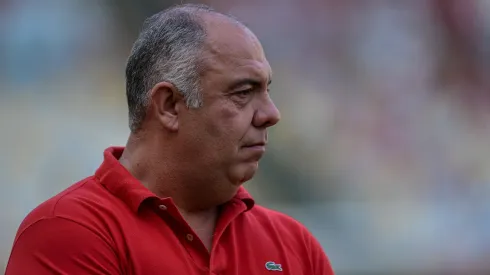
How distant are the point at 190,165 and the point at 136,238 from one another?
270mm

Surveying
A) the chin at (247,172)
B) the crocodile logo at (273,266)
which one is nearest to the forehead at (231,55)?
the chin at (247,172)

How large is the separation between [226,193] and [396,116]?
9.36 ft

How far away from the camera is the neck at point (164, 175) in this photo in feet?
6.73

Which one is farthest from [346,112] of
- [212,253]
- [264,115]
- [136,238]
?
[136,238]

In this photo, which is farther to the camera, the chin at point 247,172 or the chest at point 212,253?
the chin at point 247,172

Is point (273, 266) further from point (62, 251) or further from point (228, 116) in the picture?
point (62, 251)

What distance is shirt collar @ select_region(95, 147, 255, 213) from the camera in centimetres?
194

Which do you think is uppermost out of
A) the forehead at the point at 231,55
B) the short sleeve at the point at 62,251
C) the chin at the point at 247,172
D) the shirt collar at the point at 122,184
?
the forehead at the point at 231,55

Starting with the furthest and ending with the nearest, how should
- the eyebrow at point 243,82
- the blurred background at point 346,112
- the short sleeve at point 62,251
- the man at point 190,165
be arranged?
1. the blurred background at point 346,112
2. the eyebrow at point 243,82
3. the man at point 190,165
4. the short sleeve at point 62,251

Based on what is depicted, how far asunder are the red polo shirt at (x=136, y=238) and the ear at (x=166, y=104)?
16cm

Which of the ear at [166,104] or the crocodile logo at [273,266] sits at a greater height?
the ear at [166,104]

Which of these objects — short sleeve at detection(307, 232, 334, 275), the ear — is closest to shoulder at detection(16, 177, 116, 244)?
the ear

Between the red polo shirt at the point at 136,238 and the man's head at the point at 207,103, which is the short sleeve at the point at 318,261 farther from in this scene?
the man's head at the point at 207,103

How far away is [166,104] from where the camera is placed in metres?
2.07
